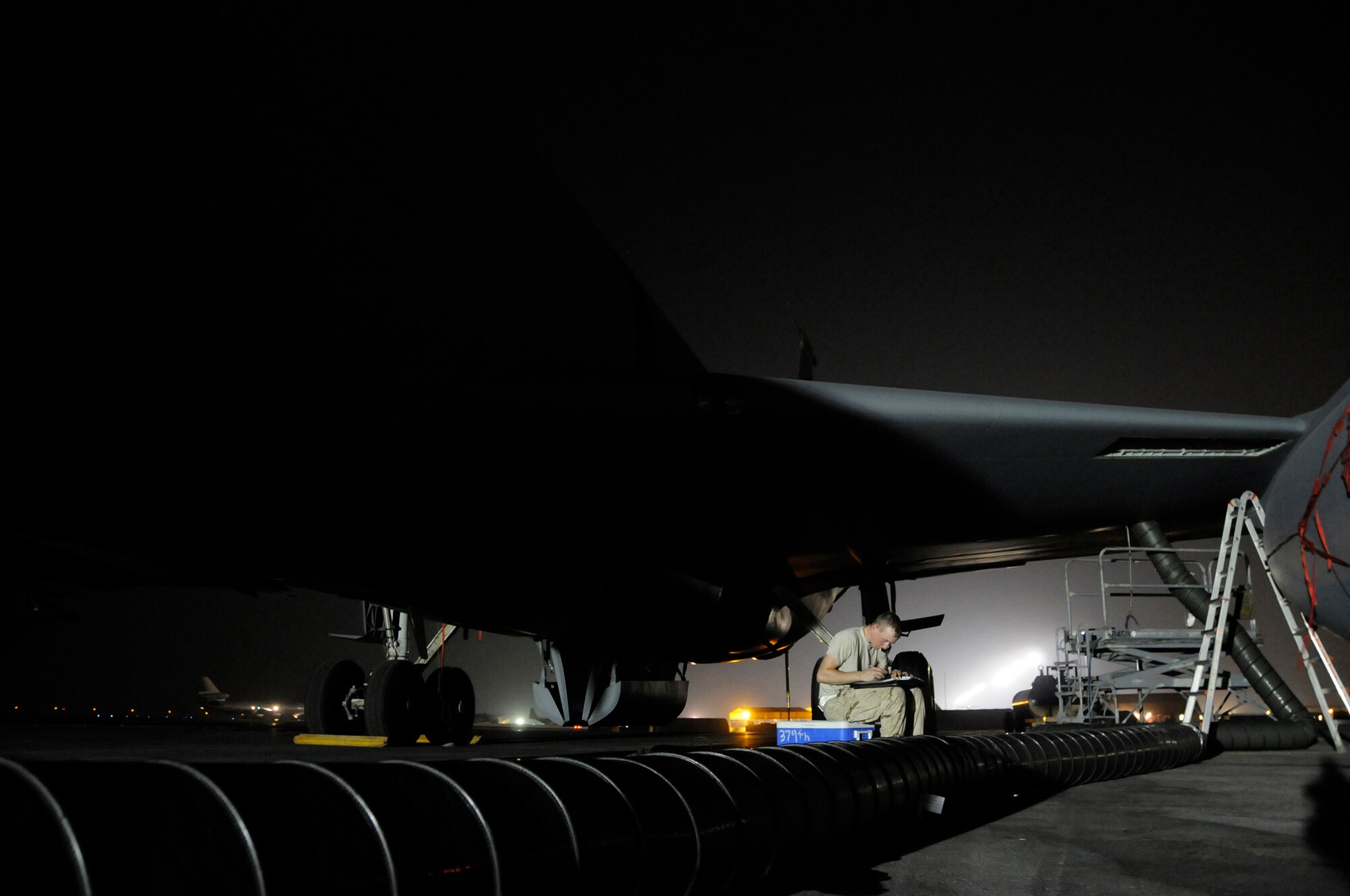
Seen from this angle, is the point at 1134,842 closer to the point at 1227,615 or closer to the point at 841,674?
the point at 841,674

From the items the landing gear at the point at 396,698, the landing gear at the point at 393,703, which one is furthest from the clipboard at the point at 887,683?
the landing gear at the point at 393,703

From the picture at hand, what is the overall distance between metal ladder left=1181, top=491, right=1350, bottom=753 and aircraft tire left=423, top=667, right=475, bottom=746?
4.82m

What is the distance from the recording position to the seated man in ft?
15.0

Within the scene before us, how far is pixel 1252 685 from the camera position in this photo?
20.1 feet

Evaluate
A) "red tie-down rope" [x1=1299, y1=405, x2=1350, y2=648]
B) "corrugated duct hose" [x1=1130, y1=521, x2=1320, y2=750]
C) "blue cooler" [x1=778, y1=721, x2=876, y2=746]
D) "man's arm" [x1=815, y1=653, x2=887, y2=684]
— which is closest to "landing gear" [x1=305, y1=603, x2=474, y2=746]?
"man's arm" [x1=815, y1=653, x2=887, y2=684]

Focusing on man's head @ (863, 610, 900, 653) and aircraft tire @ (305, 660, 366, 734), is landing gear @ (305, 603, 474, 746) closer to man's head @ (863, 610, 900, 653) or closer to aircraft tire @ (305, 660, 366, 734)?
aircraft tire @ (305, 660, 366, 734)

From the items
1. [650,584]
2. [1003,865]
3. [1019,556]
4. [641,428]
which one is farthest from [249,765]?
[1019,556]

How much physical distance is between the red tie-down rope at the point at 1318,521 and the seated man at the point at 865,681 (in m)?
2.15

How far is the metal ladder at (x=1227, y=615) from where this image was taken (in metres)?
5.46

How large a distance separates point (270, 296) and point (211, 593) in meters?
38.6

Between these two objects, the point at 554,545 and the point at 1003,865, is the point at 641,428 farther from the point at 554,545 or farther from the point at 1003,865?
the point at 1003,865

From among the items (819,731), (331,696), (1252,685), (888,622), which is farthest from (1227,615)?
(331,696)

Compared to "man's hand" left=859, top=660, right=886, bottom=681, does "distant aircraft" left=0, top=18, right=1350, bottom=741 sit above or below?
above

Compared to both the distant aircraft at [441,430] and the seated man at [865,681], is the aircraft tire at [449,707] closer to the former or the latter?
the distant aircraft at [441,430]
